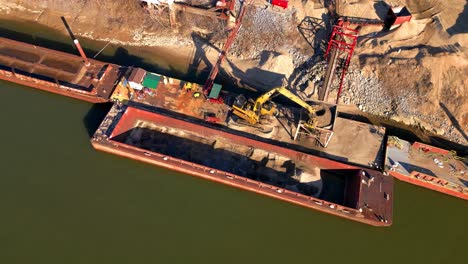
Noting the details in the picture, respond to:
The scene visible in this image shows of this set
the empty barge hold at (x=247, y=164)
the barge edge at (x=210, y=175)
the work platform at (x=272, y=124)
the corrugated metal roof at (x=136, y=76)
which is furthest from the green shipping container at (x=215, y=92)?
the barge edge at (x=210, y=175)

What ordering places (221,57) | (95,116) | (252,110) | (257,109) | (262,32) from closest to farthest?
(252,110) → (257,109) → (95,116) → (221,57) → (262,32)

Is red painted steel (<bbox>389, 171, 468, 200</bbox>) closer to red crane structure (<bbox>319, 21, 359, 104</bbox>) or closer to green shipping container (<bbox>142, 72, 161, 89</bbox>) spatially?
red crane structure (<bbox>319, 21, 359, 104</bbox>)

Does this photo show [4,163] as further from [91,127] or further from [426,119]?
[426,119]

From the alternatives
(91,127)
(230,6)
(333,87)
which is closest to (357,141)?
(333,87)

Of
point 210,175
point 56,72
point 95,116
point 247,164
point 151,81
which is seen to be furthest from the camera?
point 56,72

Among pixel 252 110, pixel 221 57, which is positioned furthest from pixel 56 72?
pixel 252 110

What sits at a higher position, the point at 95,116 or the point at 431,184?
the point at 431,184

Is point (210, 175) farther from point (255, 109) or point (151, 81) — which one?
point (151, 81)
